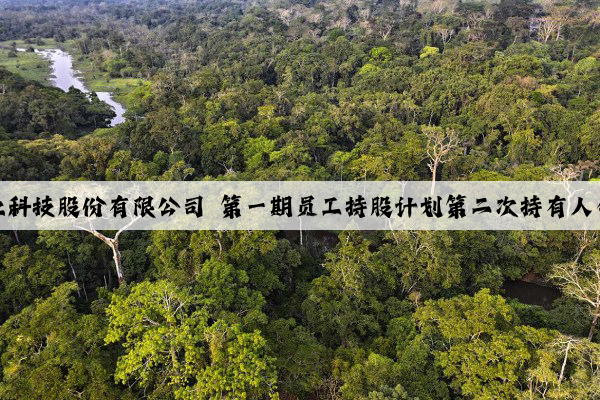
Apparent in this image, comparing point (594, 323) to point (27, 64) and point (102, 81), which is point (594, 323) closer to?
point (102, 81)

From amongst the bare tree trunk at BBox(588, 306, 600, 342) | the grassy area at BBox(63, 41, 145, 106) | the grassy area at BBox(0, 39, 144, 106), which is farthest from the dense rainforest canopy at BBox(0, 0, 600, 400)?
the grassy area at BBox(0, 39, 144, 106)

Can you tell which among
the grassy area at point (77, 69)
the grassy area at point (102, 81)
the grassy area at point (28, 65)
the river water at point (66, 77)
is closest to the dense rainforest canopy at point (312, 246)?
the river water at point (66, 77)

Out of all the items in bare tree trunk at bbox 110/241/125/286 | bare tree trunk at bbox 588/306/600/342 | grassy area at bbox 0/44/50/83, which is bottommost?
bare tree trunk at bbox 588/306/600/342

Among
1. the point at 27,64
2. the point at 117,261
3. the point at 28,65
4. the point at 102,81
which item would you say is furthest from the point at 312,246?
the point at 27,64

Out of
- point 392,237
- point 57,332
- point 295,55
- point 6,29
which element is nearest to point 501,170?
point 392,237

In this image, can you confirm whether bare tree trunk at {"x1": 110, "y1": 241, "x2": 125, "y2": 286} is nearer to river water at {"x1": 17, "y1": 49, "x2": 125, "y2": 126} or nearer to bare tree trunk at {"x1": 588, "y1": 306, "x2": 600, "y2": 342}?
bare tree trunk at {"x1": 588, "y1": 306, "x2": 600, "y2": 342}

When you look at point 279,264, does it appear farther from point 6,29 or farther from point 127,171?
point 6,29

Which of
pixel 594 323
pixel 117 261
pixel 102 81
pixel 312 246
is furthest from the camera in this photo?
pixel 102 81
